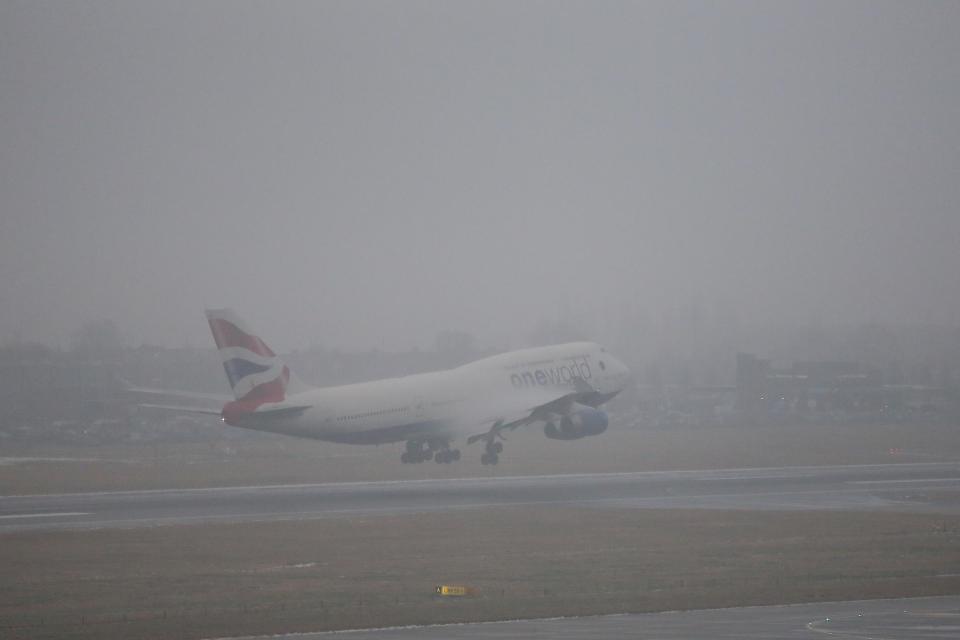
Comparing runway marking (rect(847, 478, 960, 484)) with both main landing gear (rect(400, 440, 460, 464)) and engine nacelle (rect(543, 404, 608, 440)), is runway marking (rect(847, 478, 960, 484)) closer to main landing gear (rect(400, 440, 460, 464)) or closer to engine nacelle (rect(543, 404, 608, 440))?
engine nacelle (rect(543, 404, 608, 440))

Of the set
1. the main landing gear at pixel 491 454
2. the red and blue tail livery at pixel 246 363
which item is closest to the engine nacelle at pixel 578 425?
the main landing gear at pixel 491 454

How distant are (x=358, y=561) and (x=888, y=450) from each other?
51.4 m

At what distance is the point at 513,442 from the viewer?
78875 millimetres

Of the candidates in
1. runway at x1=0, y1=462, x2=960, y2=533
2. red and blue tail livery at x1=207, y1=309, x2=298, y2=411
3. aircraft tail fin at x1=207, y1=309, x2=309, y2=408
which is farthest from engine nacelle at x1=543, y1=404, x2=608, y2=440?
red and blue tail livery at x1=207, y1=309, x2=298, y2=411

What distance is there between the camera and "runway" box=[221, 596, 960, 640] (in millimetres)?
23766

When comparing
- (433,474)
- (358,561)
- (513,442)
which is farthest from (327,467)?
(358,561)

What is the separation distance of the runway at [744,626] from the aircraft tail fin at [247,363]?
35428 mm

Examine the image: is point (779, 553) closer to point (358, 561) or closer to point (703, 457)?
point (358, 561)

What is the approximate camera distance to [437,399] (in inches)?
2564

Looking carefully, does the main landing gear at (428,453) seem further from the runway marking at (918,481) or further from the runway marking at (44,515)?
the runway marking at (44,515)

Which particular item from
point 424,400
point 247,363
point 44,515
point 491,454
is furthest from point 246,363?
point 491,454

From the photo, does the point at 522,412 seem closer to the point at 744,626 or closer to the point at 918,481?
the point at 918,481

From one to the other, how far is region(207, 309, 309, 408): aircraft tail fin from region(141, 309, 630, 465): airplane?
5cm

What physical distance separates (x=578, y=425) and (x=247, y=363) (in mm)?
18667
